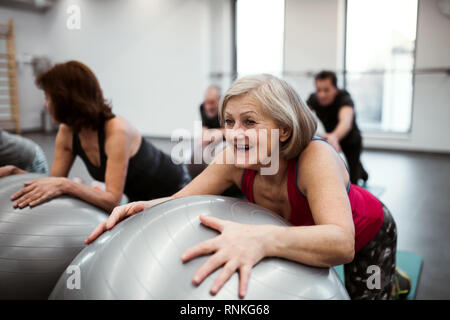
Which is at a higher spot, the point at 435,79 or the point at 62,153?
the point at 435,79

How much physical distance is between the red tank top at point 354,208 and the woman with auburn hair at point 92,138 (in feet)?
1.90

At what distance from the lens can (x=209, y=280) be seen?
0.64 meters

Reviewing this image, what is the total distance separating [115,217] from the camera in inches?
35.2

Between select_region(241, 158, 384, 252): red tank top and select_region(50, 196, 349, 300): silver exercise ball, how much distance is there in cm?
17

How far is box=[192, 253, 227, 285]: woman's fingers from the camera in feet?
2.06

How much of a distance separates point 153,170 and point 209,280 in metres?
1.24

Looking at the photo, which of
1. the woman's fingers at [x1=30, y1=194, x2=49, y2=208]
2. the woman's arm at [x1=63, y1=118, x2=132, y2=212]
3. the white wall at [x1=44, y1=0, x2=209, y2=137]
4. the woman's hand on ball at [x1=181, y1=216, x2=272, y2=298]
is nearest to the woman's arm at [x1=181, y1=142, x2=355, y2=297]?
the woman's hand on ball at [x1=181, y1=216, x2=272, y2=298]

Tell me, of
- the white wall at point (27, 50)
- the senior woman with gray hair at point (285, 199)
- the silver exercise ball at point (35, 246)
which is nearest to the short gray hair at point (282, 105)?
the senior woman with gray hair at point (285, 199)

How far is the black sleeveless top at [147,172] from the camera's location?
1.69 m

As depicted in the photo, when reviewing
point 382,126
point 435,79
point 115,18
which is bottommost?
point 382,126

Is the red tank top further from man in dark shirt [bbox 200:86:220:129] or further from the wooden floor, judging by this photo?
man in dark shirt [bbox 200:86:220:129]

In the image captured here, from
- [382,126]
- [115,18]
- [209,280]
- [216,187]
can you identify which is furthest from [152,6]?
[209,280]

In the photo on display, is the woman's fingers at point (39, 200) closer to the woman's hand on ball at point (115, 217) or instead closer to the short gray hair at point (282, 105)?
the woman's hand on ball at point (115, 217)
